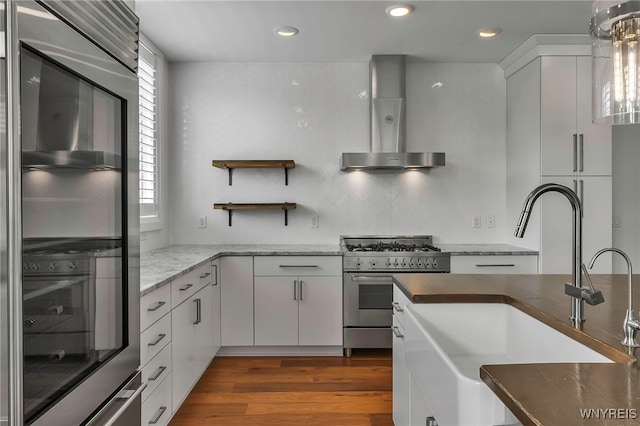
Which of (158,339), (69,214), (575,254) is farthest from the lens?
(158,339)

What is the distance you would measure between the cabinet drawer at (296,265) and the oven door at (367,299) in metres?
0.13

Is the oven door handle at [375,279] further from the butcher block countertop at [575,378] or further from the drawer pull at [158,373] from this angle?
the butcher block countertop at [575,378]

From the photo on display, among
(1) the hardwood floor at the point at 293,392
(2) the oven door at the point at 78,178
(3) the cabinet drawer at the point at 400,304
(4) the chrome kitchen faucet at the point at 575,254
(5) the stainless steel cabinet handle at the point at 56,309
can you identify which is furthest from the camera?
(1) the hardwood floor at the point at 293,392

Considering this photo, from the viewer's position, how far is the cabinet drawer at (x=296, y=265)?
3660mm

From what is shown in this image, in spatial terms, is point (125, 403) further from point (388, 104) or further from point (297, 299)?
point (388, 104)

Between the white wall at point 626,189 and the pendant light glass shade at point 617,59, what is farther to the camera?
the white wall at point 626,189

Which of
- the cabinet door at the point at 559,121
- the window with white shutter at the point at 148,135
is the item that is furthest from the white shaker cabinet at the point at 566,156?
the window with white shutter at the point at 148,135

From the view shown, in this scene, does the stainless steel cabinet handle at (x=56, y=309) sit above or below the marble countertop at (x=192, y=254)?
above

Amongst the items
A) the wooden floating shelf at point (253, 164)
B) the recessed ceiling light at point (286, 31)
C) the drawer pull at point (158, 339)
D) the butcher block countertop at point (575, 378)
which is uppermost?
the recessed ceiling light at point (286, 31)

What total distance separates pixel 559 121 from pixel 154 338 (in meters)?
3.36

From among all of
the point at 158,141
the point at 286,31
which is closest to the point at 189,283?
the point at 158,141

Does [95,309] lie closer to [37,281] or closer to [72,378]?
[72,378]

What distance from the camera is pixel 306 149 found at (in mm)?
4203

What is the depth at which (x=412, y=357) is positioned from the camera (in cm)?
166
